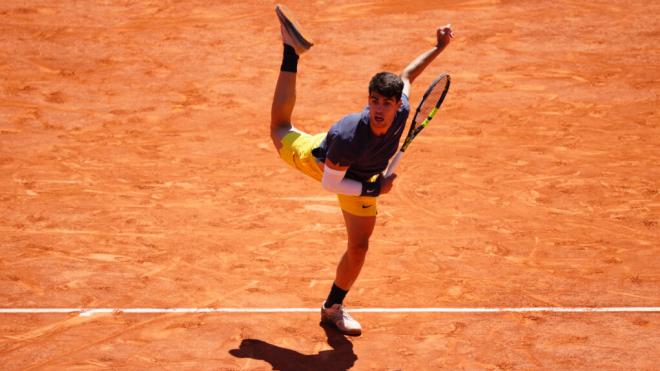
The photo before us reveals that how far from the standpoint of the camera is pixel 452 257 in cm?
863

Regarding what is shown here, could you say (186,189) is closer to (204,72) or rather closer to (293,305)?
(293,305)

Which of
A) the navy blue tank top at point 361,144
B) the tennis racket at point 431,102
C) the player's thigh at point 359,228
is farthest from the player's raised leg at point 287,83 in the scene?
the tennis racket at point 431,102

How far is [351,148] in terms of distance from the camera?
6457 mm

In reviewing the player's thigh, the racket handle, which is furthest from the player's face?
the player's thigh

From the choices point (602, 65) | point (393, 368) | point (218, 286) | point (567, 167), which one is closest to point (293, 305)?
point (218, 286)

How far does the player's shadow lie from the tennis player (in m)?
0.21

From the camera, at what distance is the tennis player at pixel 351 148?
6.45m

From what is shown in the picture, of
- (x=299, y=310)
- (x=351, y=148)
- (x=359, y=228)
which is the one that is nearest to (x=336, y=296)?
(x=299, y=310)

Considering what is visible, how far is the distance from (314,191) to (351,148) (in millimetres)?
3641

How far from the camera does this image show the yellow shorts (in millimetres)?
6965

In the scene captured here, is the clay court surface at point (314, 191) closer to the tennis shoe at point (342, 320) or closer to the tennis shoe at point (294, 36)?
the tennis shoe at point (342, 320)

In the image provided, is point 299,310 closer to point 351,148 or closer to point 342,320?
point 342,320

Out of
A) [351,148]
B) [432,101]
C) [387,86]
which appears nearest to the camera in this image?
[387,86]

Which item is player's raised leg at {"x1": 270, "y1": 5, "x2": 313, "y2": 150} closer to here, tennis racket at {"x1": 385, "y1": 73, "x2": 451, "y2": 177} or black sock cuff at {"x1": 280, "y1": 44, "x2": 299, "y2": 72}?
black sock cuff at {"x1": 280, "y1": 44, "x2": 299, "y2": 72}
